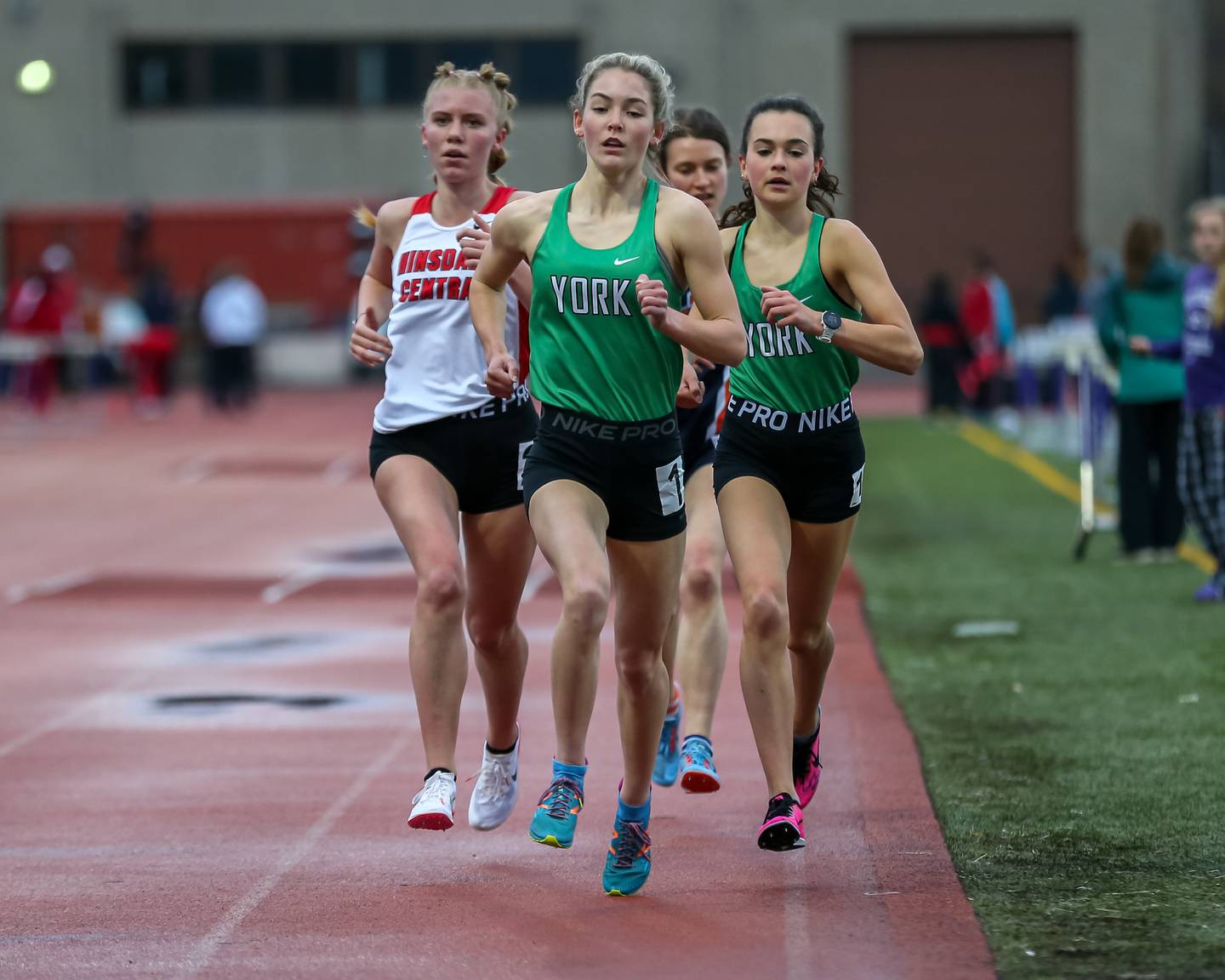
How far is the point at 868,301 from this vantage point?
603cm

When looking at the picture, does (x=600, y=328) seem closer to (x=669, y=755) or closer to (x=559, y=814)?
(x=559, y=814)

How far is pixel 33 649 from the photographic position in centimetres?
1106

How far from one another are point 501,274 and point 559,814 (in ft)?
4.80

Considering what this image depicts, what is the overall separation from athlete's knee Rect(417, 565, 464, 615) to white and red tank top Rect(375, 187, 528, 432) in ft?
1.59

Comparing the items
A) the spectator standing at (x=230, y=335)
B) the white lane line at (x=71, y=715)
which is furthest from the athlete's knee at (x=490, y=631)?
the spectator standing at (x=230, y=335)

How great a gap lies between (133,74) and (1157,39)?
2159 centimetres

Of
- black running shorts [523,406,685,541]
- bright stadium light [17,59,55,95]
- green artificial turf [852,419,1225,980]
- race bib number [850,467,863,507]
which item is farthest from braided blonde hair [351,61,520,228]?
bright stadium light [17,59,55,95]

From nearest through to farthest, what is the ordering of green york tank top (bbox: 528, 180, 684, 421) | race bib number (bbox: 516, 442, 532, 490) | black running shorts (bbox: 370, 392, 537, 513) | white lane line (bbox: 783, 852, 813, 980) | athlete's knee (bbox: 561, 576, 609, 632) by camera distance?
white lane line (bbox: 783, 852, 813, 980), athlete's knee (bbox: 561, 576, 609, 632), green york tank top (bbox: 528, 180, 684, 421), race bib number (bbox: 516, 442, 532, 490), black running shorts (bbox: 370, 392, 537, 513)

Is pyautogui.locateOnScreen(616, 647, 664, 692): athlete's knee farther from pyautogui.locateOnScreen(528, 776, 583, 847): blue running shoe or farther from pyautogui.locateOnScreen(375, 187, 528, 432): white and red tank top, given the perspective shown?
pyautogui.locateOnScreen(375, 187, 528, 432): white and red tank top

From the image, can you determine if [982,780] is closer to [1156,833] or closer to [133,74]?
[1156,833]

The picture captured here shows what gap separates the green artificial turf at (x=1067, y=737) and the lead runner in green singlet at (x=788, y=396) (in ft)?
2.75

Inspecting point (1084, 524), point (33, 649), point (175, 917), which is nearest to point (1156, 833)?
point (175, 917)

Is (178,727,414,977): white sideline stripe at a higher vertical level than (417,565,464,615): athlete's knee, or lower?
lower

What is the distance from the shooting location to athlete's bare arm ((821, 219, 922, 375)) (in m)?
5.91
